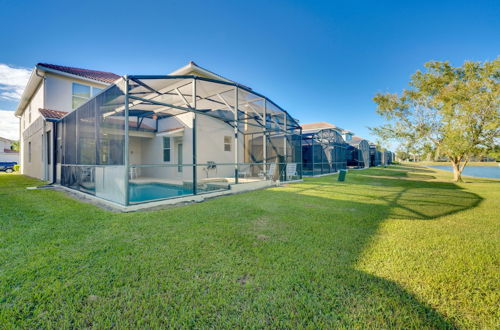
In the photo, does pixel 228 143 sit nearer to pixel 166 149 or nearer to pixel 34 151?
pixel 166 149

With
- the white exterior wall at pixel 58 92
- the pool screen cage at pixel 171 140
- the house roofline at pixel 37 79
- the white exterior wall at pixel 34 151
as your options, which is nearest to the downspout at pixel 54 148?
the pool screen cage at pixel 171 140

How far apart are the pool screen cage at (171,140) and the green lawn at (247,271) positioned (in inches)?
84.9

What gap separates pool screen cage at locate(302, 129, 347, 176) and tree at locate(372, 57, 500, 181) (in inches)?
164

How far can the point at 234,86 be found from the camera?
811 centimetres

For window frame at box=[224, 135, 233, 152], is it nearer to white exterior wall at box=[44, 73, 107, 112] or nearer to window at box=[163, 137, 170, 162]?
window at box=[163, 137, 170, 162]

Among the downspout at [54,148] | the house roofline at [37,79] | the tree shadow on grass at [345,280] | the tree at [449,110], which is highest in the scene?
the house roofline at [37,79]

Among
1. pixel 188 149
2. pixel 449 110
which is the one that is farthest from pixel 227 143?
pixel 449 110

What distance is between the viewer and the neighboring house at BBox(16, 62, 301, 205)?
5980 millimetres

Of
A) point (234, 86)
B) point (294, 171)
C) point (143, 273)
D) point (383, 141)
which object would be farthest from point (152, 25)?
point (383, 141)

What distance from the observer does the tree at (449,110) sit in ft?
31.9

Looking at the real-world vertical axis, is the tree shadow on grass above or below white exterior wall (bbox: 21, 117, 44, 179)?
below

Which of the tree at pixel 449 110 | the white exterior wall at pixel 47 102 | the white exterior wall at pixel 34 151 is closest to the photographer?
the tree at pixel 449 110

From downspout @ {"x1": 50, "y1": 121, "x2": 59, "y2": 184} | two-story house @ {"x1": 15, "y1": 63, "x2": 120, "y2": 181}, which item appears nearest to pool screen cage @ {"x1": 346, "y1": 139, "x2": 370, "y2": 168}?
two-story house @ {"x1": 15, "y1": 63, "x2": 120, "y2": 181}

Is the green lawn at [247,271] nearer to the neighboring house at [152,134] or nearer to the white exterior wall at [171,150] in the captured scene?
the neighboring house at [152,134]
